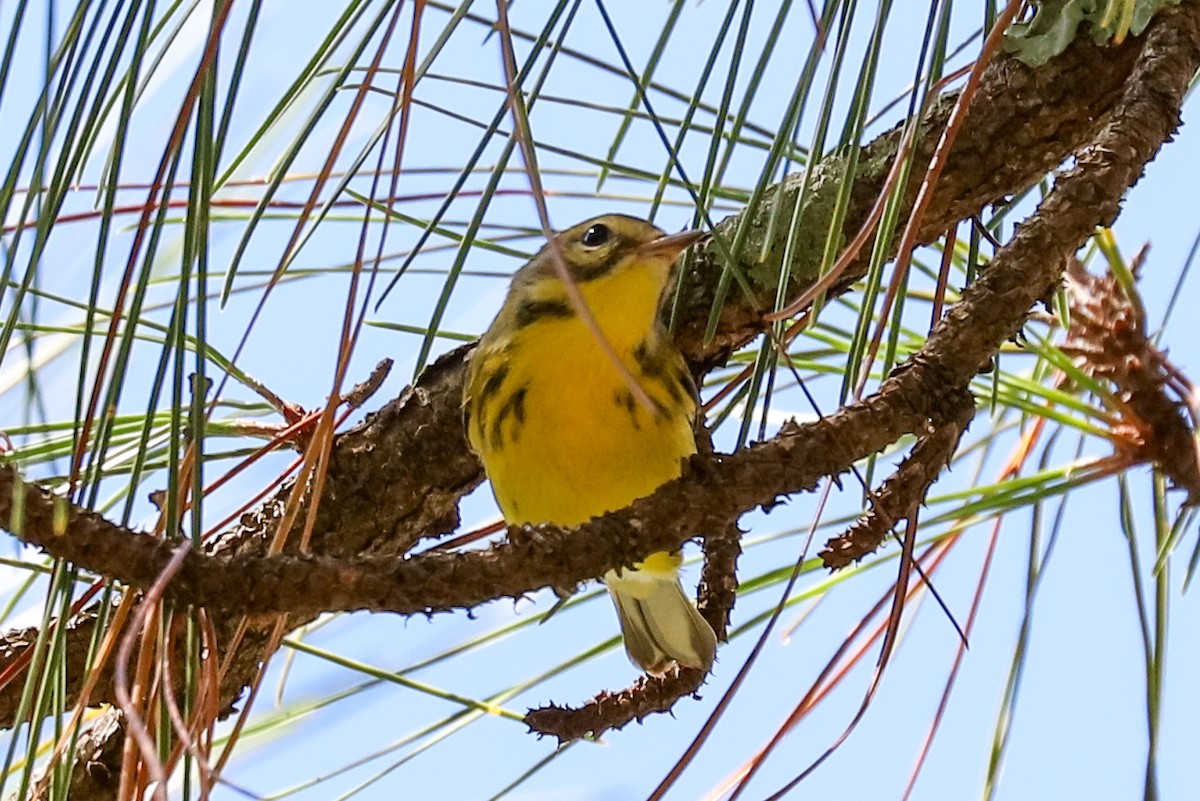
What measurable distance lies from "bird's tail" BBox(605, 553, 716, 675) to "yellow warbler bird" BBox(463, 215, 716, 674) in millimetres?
11

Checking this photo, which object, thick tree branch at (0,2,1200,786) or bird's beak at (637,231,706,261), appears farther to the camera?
bird's beak at (637,231,706,261)

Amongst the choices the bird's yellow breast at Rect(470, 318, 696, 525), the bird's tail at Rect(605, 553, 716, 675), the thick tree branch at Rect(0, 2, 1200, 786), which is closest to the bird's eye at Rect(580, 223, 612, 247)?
the bird's yellow breast at Rect(470, 318, 696, 525)

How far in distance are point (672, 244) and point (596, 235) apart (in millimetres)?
228

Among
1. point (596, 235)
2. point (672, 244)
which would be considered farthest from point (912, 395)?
point (596, 235)

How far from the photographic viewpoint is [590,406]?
1369mm

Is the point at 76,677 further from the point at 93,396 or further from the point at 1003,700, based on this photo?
the point at 1003,700

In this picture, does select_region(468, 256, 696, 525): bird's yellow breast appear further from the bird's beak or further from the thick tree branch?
the thick tree branch

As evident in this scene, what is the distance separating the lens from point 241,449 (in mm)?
1275

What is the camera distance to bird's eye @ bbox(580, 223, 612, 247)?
1479mm

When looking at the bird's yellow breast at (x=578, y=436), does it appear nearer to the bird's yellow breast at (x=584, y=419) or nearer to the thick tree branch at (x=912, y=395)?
the bird's yellow breast at (x=584, y=419)

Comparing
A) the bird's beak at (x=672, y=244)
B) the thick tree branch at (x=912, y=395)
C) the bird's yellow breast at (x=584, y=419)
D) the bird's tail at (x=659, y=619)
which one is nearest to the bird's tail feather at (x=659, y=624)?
the bird's tail at (x=659, y=619)

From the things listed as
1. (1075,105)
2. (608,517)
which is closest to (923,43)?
(608,517)

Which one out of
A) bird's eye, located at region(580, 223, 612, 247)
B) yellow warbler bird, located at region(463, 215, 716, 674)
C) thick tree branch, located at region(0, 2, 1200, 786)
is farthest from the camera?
bird's eye, located at region(580, 223, 612, 247)

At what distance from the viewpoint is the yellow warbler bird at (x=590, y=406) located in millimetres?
1328
